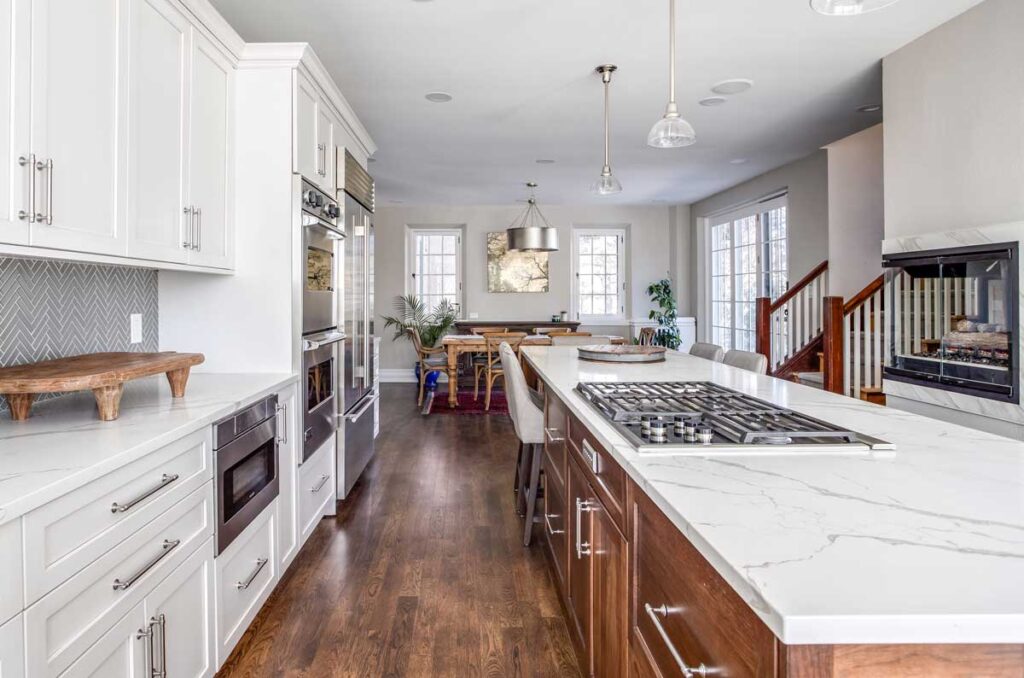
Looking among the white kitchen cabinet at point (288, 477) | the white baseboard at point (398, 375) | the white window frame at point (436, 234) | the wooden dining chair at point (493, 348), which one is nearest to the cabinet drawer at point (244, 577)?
the white kitchen cabinet at point (288, 477)

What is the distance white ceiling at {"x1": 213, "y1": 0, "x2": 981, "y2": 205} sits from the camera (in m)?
3.04

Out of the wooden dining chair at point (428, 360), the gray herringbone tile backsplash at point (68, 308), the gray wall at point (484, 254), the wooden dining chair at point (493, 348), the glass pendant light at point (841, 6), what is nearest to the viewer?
the glass pendant light at point (841, 6)

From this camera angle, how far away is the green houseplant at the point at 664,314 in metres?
8.70

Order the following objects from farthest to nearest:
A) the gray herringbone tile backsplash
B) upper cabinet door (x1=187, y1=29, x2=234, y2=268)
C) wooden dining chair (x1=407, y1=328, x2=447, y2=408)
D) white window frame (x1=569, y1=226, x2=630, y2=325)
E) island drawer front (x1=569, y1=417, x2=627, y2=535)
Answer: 1. white window frame (x1=569, y1=226, x2=630, y2=325)
2. wooden dining chair (x1=407, y1=328, x2=447, y2=408)
3. upper cabinet door (x1=187, y1=29, x2=234, y2=268)
4. the gray herringbone tile backsplash
5. island drawer front (x1=569, y1=417, x2=627, y2=535)

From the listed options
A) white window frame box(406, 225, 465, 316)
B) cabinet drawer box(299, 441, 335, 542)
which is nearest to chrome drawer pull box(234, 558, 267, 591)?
cabinet drawer box(299, 441, 335, 542)

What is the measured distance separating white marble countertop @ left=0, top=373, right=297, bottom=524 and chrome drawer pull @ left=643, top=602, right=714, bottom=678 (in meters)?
1.13

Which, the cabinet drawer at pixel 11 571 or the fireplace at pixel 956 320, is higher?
the fireplace at pixel 956 320

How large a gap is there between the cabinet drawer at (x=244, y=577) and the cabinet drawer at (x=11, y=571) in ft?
2.80

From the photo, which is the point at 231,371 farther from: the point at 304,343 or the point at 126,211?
the point at 126,211

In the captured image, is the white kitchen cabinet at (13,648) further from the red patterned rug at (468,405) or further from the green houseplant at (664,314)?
the green houseplant at (664,314)

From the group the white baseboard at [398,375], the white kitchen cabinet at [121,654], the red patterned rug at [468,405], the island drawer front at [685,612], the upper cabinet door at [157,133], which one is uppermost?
the upper cabinet door at [157,133]

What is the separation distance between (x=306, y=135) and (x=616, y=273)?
271 inches

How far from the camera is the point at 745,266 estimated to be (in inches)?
299

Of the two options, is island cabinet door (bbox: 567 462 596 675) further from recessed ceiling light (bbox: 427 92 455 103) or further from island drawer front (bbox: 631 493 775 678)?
recessed ceiling light (bbox: 427 92 455 103)
